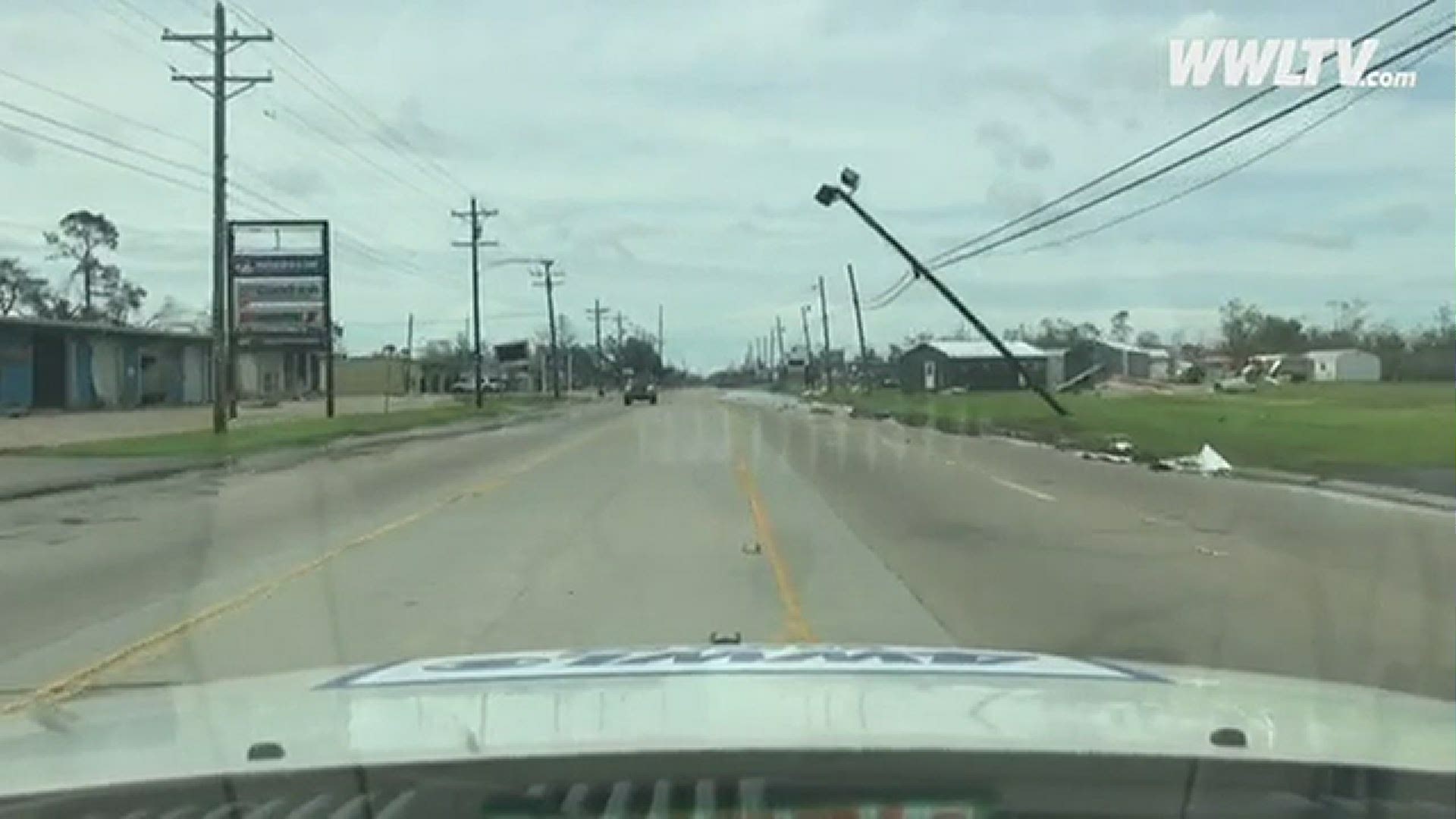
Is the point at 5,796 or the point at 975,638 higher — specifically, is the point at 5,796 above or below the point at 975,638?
above

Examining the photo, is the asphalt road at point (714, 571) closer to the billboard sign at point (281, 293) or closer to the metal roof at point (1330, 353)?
the billboard sign at point (281, 293)

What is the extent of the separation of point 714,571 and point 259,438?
3872cm

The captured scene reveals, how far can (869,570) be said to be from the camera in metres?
18.1

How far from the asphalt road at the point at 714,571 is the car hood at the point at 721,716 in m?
7.02

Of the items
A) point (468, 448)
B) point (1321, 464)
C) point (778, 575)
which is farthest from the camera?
point (468, 448)

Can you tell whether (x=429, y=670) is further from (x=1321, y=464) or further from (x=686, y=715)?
(x=1321, y=464)

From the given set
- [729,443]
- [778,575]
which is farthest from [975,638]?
[729,443]

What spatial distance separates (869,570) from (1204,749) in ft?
47.8

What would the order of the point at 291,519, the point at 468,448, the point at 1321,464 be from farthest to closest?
the point at 468,448, the point at 1321,464, the point at 291,519

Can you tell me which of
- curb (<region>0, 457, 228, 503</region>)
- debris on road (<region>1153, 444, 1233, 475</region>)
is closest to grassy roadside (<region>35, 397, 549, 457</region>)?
curb (<region>0, 457, 228, 503</region>)

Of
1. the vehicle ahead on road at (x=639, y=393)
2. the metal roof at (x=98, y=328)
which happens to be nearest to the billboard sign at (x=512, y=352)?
the vehicle ahead on road at (x=639, y=393)

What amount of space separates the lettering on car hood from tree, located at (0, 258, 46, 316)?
448ft

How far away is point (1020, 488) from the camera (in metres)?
32.1

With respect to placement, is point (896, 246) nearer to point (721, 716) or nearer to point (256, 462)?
point (256, 462)
